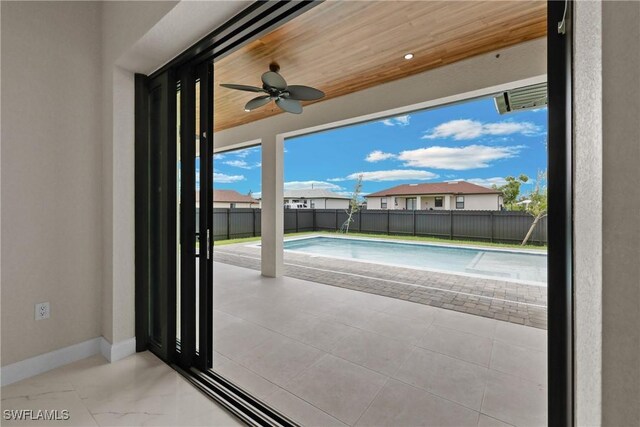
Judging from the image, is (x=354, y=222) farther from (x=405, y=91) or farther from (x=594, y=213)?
(x=594, y=213)

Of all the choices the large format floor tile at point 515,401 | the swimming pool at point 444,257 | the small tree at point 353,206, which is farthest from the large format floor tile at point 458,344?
the small tree at point 353,206

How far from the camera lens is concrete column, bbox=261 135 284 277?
482 centimetres

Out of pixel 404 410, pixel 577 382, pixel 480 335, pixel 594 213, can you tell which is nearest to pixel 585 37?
pixel 594 213

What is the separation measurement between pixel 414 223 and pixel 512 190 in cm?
428

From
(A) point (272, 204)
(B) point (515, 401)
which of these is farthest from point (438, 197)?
(B) point (515, 401)

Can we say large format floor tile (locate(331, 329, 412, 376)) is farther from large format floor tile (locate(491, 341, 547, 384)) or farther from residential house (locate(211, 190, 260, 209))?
residential house (locate(211, 190, 260, 209))

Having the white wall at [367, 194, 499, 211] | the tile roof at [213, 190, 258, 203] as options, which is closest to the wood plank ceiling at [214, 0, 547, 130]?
the white wall at [367, 194, 499, 211]

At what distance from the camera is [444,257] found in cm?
775

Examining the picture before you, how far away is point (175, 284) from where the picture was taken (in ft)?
7.02

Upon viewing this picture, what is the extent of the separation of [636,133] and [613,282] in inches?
10.9

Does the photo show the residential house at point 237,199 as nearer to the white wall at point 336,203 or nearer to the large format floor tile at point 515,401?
the white wall at point 336,203

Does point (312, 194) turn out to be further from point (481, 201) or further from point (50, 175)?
point (50, 175)

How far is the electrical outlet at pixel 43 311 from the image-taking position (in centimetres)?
197

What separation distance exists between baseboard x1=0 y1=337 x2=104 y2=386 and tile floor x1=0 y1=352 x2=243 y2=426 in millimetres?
48
